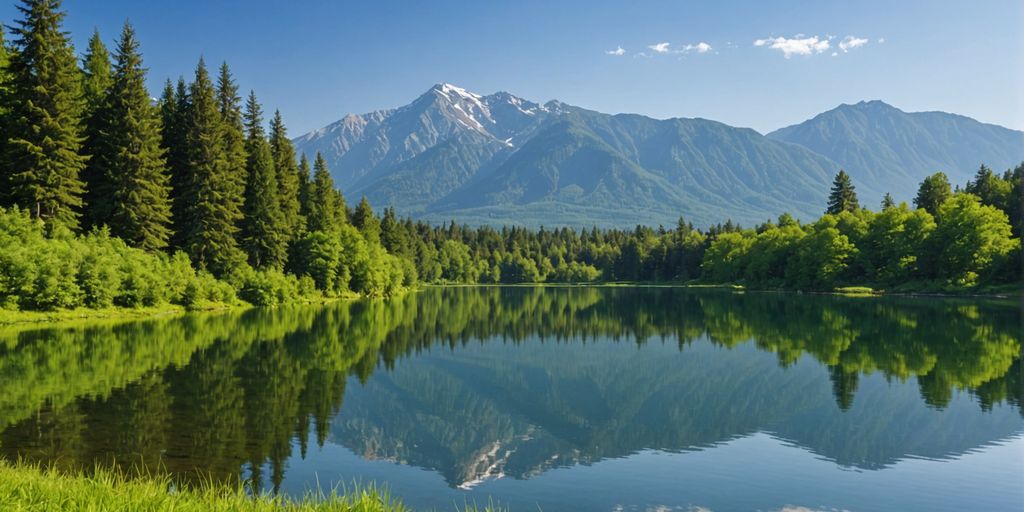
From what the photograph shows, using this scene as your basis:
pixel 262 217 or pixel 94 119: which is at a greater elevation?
pixel 94 119

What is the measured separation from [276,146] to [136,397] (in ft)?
253

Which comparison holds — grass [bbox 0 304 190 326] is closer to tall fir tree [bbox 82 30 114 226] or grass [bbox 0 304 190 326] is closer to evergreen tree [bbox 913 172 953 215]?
tall fir tree [bbox 82 30 114 226]

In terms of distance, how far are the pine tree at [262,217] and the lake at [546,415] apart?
3309 cm

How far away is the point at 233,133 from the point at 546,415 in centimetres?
6659

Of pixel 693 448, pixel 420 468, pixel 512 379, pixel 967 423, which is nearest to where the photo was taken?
pixel 420 468

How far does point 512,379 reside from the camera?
3641cm

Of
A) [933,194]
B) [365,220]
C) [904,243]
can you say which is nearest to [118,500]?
[365,220]

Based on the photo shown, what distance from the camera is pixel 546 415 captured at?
27.9 meters

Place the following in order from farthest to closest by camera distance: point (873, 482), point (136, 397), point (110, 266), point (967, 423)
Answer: point (110, 266)
point (136, 397)
point (967, 423)
point (873, 482)

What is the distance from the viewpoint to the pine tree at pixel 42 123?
190 ft

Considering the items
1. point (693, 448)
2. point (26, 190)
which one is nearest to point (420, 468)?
point (693, 448)

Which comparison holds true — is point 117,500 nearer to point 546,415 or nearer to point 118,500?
point 118,500

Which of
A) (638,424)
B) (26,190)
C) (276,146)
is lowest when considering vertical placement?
(638,424)

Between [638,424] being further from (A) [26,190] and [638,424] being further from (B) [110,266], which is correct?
(A) [26,190]
